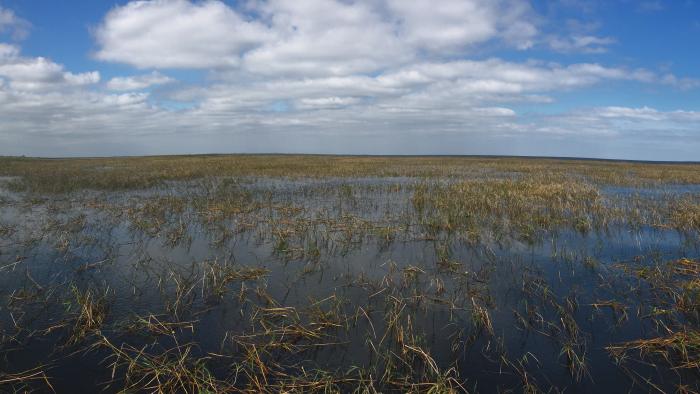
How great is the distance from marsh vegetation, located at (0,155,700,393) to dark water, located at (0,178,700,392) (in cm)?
4

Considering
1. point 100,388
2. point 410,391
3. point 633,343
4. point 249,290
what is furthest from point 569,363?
point 100,388

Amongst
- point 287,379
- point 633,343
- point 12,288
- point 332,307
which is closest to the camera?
point 287,379

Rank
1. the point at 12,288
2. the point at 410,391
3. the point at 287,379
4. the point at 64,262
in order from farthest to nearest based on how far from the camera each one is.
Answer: the point at 64,262, the point at 12,288, the point at 287,379, the point at 410,391

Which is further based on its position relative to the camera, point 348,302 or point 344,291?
point 344,291

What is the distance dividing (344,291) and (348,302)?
586mm

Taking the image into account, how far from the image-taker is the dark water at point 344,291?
557 centimetres

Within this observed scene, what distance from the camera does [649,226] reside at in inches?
567

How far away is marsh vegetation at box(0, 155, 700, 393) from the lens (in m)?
5.28

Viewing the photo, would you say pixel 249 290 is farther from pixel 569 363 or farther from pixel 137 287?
pixel 569 363

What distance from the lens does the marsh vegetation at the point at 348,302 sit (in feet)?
17.3

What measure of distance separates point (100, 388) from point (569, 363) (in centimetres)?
661

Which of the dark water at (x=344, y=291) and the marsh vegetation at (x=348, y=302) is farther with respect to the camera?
the dark water at (x=344, y=291)

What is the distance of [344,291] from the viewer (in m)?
8.13

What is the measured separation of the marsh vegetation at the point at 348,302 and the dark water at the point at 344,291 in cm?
4
